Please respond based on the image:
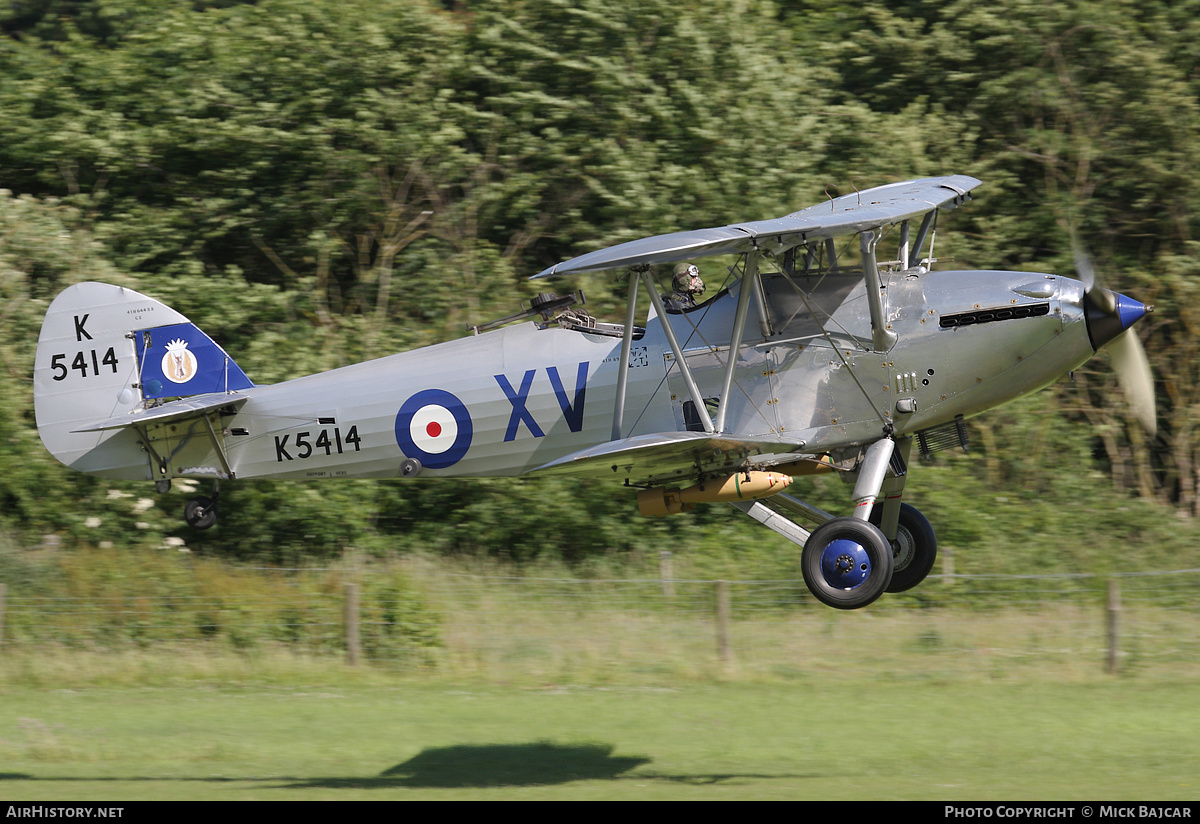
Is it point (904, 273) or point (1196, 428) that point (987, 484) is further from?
point (904, 273)

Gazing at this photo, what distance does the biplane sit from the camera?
9.05m

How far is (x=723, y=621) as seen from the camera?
14.3 metres

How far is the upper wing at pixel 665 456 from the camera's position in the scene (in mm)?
8773

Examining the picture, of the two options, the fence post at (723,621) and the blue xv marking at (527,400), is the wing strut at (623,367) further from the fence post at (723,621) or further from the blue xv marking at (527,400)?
the fence post at (723,621)

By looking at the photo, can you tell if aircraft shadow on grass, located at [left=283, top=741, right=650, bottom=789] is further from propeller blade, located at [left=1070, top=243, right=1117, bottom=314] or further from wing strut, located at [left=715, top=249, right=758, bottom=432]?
propeller blade, located at [left=1070, top=243, right=1117, bottom=314]

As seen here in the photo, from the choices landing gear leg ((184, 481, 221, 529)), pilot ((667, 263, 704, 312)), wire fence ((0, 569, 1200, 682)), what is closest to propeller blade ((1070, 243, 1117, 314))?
pilot ((667, 263, 704, 312))

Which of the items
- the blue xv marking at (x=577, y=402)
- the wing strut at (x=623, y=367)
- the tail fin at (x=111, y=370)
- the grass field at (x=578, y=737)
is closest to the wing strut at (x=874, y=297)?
the wing strut at (x=623, y=367)

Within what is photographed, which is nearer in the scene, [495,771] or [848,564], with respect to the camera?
[848,564]

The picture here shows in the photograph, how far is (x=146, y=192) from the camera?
20141 mm

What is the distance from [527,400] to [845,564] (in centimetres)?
294

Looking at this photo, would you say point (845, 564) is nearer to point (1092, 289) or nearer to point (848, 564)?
point (848, 564)

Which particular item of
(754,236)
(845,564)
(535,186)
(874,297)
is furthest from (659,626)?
(535,186)

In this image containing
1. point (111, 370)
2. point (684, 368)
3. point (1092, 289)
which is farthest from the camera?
point (111, 370)

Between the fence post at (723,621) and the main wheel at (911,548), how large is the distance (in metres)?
3.92
